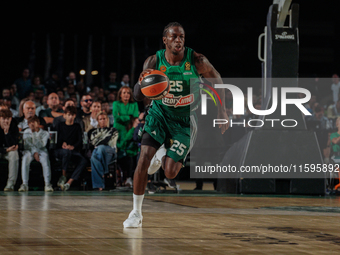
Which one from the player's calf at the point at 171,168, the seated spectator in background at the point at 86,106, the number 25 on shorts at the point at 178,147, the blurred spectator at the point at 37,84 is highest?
the blurred spectator at the point at 37,84

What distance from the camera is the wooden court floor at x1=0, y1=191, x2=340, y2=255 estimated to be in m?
3.79

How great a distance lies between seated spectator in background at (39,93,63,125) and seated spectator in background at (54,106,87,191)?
3.04 feet

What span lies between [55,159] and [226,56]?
43.9ft

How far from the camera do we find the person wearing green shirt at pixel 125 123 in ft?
37.8

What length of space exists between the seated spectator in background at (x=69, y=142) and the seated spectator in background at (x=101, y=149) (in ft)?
0.94

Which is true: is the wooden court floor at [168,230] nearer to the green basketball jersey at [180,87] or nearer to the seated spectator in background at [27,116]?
the green basketball jersey at [180,87]

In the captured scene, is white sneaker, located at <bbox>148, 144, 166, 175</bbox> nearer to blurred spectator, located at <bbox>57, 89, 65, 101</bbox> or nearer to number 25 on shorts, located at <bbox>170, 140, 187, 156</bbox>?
number 25 on shorts, located at <bbox>170, 140, 187, 156</bbox>

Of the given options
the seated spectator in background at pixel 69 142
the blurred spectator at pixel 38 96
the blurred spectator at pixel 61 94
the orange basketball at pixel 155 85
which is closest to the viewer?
the orange basketball at pixel 155 85

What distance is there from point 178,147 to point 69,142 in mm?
6152

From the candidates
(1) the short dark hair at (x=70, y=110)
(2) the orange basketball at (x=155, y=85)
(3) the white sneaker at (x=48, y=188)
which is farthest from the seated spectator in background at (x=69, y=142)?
(2) the orange basketball at (x=155, y=85)

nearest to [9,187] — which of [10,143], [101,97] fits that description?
[10,143]

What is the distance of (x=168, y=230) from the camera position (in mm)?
4852

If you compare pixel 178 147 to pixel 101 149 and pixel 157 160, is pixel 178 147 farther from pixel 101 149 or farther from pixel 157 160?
pixel 101 149

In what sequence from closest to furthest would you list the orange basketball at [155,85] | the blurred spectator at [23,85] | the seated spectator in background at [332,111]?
the orange basketball at [155,85] → the seated spectator in background at [332,111] → the blurred spectator at [23,85]
